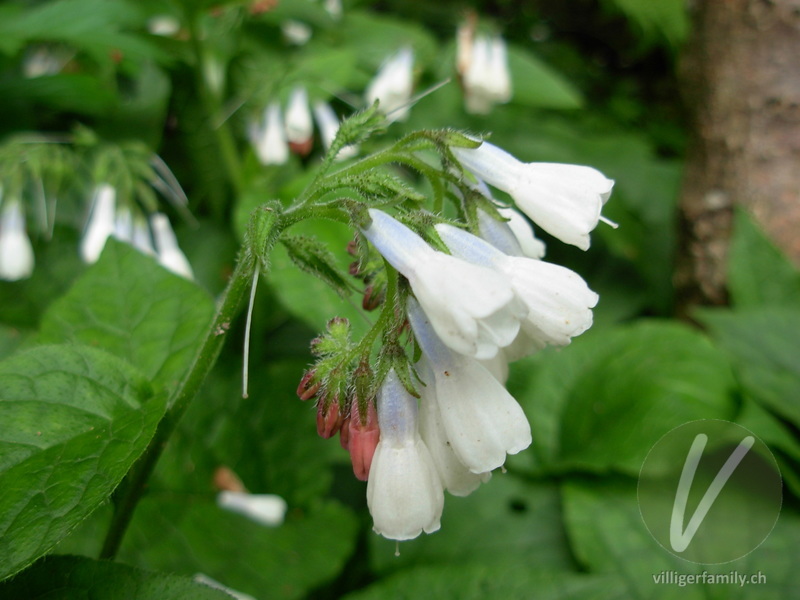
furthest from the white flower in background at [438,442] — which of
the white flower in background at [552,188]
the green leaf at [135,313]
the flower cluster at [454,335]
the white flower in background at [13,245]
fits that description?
the white flower in background at [13,245]

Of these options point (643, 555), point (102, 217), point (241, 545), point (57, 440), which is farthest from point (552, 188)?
point (102, 217)

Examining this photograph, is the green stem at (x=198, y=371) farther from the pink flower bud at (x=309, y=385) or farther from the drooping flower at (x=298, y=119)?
the drooping flower at (x=298, y=119)

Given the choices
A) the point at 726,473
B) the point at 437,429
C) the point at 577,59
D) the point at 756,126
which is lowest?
the point at 577,59

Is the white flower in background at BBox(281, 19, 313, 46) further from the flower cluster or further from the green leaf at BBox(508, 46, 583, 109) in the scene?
the flower cluster

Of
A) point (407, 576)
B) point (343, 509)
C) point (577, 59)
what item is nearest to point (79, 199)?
point (343, 509)

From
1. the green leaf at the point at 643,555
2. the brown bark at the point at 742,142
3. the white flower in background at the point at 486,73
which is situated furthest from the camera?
the white flower in background at the point at 486,73

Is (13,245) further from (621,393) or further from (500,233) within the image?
(621,393)

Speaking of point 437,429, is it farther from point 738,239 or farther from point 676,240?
point 676,240
